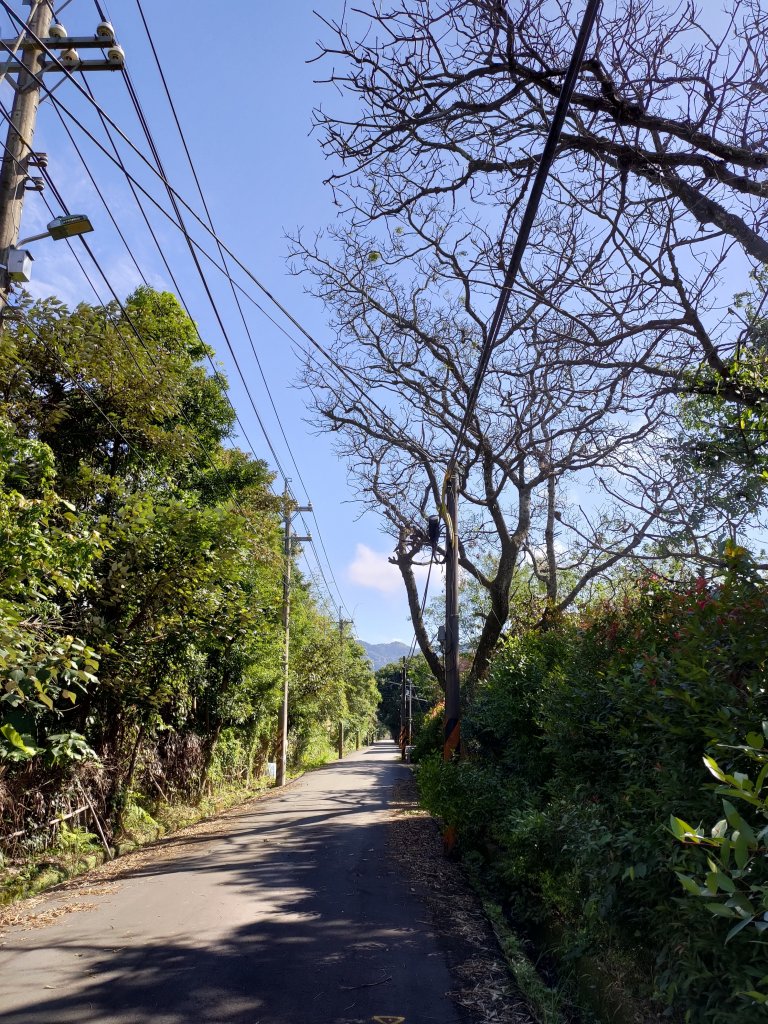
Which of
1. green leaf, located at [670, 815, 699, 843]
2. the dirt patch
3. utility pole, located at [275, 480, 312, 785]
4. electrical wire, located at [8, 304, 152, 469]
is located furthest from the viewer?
utility pole, located at [275, 480, 312, 785]

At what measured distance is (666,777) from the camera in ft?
10.9

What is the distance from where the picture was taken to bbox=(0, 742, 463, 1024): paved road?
15.1ft

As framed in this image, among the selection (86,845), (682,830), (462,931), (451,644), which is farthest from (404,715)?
(682,830)

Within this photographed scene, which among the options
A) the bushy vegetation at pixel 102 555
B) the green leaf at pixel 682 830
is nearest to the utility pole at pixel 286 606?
the bushy vegetation at pixel 102 555

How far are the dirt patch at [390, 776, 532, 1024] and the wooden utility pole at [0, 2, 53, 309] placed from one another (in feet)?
20.6

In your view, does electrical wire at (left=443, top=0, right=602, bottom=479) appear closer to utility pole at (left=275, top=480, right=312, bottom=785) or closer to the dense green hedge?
the dense green hedge

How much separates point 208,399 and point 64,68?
9.55 meters

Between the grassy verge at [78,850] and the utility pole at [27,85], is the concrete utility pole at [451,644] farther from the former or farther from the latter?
the utility pole at [27,85]

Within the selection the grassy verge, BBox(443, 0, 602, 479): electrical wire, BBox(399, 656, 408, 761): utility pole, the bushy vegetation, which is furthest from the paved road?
BBox(399, 656, 408, 761): utility pole

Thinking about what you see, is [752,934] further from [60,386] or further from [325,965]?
[60,386]

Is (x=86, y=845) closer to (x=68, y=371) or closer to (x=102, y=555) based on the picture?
(x=102, y=555)

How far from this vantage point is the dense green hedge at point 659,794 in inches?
102

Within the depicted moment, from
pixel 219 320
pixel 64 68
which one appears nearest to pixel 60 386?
pixel 219 320

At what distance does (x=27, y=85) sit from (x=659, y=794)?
6.98 m
